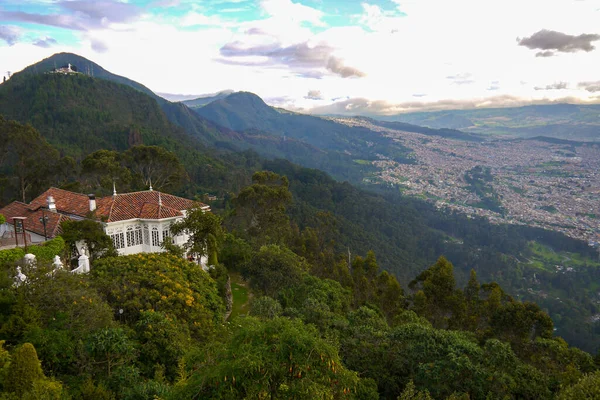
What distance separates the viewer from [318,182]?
269 ft

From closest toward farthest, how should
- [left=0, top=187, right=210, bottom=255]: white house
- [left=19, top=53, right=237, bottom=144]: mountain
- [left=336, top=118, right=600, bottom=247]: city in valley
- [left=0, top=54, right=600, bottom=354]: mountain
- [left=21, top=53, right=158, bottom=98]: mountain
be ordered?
[left=0, top=187, right=210, bottom=255]: white house
[left=0, top=54, right=600, bottom=354]: mountain
[left=336, top=118, right=600, bottom=247]: city in valley
[left=21, top=53, right=158, bottom=98]: mountain
[left=19, top=53, right=237, bottom=144]: mountain

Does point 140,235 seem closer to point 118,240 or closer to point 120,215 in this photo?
point 118,240

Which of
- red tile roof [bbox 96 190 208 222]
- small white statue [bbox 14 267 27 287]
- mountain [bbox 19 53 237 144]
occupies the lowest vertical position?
small white statue [bbox 14 267 27 287]

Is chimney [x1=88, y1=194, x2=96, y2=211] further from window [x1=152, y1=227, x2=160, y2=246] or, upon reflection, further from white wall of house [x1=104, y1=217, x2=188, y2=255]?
window [x1=152, y1=227, x2=160, y2=246]

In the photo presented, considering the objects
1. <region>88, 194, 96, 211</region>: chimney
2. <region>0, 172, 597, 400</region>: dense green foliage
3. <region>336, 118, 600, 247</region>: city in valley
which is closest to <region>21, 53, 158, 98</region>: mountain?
<region>336, 118, 600, 247</region>: city in valley

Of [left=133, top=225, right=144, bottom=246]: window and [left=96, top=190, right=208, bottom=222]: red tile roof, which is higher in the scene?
[left=96, top=190, right=208, bottom=222]: red tile roof

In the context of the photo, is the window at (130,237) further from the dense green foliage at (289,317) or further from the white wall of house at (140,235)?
the dense green foliage at (289,317)

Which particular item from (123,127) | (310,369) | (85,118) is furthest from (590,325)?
(85,118)

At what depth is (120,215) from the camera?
19766 mm

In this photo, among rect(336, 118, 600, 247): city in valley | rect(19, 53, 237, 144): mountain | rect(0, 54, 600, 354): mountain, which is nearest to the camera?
rect(0, 54, 600, 354): mountain

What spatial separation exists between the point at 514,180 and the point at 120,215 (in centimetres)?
13048

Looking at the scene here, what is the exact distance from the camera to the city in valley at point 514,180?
3428 inches

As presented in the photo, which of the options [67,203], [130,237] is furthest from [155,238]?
[67,203]

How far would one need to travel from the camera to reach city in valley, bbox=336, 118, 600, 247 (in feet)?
286
